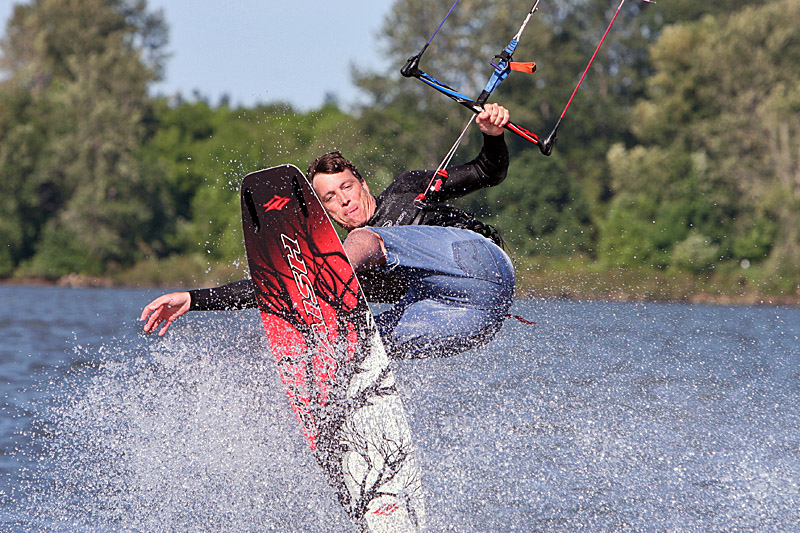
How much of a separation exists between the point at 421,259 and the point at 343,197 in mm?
628

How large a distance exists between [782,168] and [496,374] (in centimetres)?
2111

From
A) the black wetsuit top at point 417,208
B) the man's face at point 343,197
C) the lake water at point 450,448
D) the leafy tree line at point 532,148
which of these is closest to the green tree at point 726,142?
the leafy tree line at point 532,148

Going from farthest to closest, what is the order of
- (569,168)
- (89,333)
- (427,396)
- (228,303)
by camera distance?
(569,168) < (89,333) < (427,396) < (228,303)

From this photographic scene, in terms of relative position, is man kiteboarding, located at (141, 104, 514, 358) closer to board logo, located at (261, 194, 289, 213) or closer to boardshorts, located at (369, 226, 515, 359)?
boardshorts, located at (369, 226, 515, 359)

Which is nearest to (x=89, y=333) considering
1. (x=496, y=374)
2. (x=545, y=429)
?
(x=496, y=374)

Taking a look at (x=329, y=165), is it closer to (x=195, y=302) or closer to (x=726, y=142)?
(x=195, y=302)

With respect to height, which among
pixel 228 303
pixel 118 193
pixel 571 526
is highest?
pixel 228 303

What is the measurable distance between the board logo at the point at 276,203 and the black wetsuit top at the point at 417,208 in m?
0.36

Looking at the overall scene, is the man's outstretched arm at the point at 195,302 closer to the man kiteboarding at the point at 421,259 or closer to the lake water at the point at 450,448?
the man kiteboarding at the point at 421,259

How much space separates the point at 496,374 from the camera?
9.42m

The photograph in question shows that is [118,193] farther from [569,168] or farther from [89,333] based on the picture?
[89,333]

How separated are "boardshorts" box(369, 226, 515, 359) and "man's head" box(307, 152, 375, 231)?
446 mm

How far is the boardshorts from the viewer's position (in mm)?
4227

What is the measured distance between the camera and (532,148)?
29.1m
